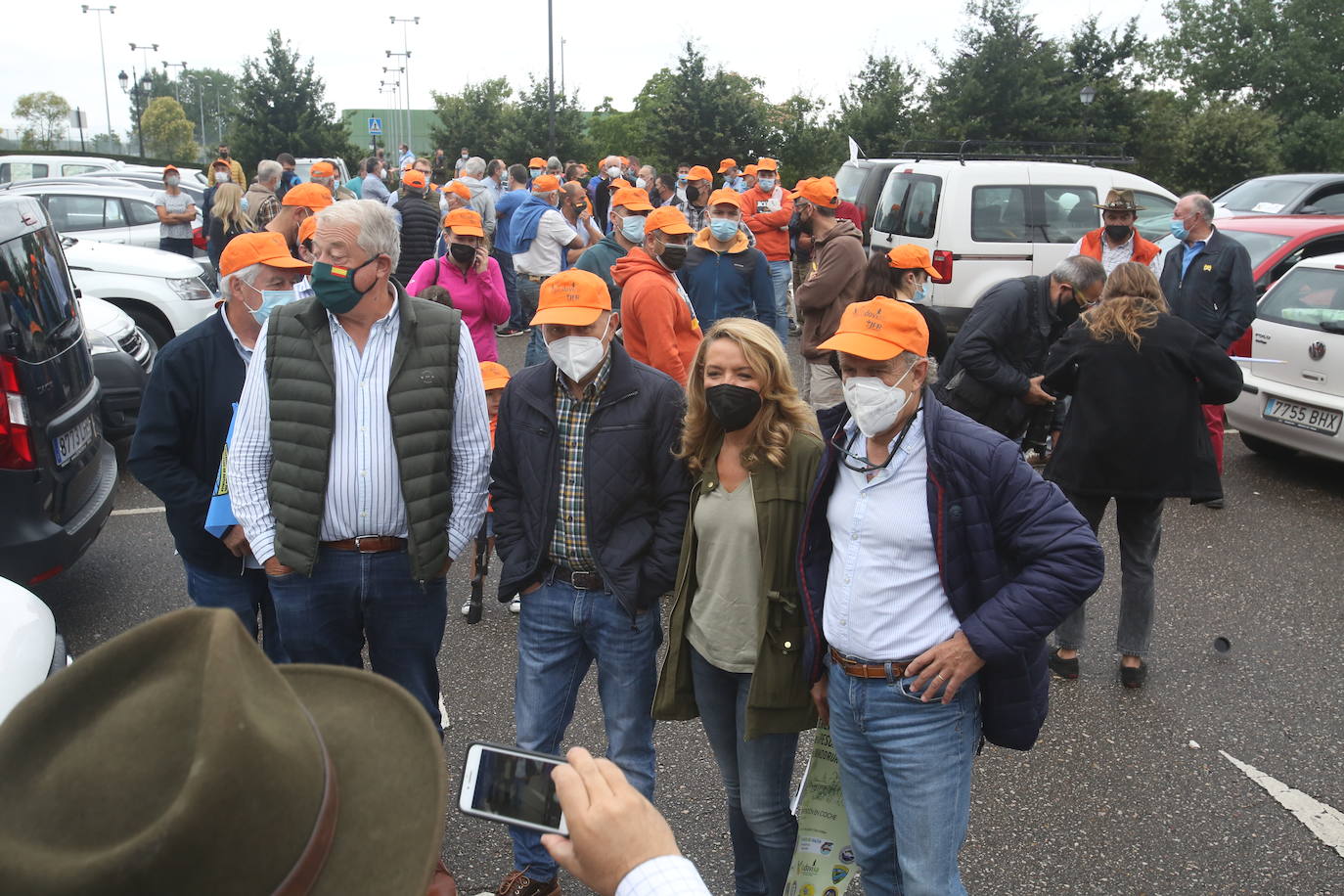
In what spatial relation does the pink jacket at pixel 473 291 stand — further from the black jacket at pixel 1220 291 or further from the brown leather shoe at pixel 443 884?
the black jacket at pixel 1220 291

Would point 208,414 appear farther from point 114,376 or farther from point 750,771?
point 114,376

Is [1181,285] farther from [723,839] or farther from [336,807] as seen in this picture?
[336,807]

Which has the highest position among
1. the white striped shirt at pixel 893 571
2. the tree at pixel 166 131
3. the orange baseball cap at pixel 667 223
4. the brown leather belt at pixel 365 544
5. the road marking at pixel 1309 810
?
the tree at pixel 166 131

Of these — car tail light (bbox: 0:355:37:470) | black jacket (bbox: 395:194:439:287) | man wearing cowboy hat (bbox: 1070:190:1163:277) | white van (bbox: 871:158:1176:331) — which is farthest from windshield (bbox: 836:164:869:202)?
car tail light (bbox: 0:355:37:470)

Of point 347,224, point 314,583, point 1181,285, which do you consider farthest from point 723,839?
point 1181,285

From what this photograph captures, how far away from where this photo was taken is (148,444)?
3570 millimetres

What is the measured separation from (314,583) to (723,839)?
167 centimetres

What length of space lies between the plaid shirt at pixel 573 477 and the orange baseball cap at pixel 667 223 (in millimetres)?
2723

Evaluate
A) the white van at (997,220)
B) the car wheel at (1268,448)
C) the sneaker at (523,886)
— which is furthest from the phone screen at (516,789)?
the white van at (997,220)

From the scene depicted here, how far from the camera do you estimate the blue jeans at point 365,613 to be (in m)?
3.33

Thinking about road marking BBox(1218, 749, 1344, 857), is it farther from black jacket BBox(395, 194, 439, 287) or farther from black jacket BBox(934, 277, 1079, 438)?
black jacket BBox(395, 194, 439, 287)

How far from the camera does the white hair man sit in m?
3.58

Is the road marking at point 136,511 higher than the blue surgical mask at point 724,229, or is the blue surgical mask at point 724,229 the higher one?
the blue surgical mask at point 724,229

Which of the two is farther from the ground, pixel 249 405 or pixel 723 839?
pixel 249 405
